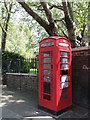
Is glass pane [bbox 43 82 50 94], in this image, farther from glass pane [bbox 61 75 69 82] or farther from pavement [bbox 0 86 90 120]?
pavement [bbox 0 86 90 120]

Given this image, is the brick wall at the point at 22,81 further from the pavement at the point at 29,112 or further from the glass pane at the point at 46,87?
the glass pane at the point at 46,87

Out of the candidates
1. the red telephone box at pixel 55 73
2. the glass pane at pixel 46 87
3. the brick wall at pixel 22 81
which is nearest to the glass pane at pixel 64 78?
the red telephone box at pixel 55 73

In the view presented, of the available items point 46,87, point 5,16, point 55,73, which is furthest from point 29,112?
point 5,16

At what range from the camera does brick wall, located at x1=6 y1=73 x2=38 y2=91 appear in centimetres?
652

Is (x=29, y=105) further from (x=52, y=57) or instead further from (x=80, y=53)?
(x=80, y=53)

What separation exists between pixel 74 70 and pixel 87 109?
1.41 meters

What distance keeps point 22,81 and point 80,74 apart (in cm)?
366

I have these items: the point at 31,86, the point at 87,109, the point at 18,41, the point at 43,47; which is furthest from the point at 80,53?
the point at 18,41

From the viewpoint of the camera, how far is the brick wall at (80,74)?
4.45 m

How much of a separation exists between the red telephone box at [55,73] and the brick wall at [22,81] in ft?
6.75

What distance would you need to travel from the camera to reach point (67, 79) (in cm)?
441

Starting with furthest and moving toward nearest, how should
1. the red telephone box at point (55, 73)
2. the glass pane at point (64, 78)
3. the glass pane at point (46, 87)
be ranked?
1. the glass pane at point (46, 87)
2. the glass pane at point (64, 78)
3. the red telephone box at point (55, 73)

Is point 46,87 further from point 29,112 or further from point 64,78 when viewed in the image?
point 29,112

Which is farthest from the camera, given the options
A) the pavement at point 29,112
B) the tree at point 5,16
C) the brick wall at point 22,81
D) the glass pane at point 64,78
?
the tree at point 5,16
